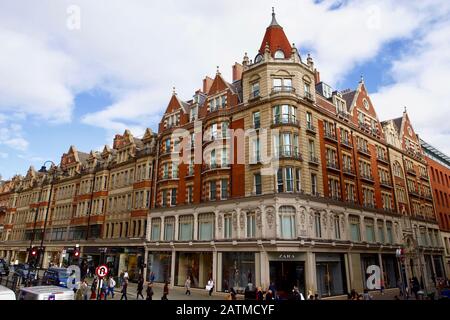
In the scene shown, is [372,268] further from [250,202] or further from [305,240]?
[250,202]

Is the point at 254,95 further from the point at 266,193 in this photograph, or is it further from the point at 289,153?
the point at 266,193

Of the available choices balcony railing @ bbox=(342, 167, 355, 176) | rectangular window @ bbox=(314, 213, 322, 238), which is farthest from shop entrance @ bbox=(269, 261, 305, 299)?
balcony railing @ bbox=(342, 167, 355, 176)

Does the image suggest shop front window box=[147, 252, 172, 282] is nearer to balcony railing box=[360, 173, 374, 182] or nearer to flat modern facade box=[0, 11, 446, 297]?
flat modern facade box=[0, 11, 446, 297]

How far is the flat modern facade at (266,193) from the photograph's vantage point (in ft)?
97.0

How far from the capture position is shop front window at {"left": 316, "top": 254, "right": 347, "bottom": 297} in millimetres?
29406

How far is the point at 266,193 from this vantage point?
2959 centimetres

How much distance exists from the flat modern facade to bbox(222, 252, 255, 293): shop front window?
4.7 inches

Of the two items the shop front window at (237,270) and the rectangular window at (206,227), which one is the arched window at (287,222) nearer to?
the shop front window at (237,270)

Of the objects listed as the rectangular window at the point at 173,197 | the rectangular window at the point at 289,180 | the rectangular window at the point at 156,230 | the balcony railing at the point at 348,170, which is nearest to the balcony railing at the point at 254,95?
the rectangular window at the point at 289,180

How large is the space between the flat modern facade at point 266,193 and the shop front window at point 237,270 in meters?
0.12

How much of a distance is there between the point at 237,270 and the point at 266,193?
761cm

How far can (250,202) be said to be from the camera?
30.6 meters
